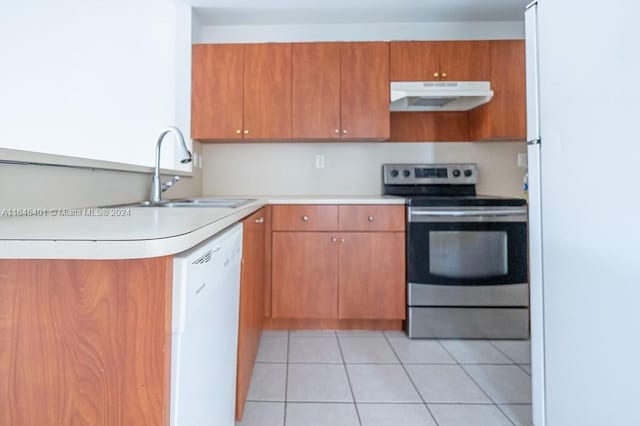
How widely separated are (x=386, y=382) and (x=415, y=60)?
2.09 m

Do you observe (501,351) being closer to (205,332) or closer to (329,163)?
(329,163)

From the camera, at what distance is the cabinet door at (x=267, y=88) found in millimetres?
2533

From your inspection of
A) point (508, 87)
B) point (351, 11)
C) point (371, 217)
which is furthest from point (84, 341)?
point (508, 87)

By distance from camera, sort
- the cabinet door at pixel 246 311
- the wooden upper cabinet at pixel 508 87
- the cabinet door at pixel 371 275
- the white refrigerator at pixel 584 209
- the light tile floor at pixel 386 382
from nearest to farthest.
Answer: the white refrigerator at pixel 584 209, the cabinet door at pixel 246 311, the light tile floor at pixel 386 382, the cabinet door at pixel 371 275, the wooden upper cabinet at pixel 508 87

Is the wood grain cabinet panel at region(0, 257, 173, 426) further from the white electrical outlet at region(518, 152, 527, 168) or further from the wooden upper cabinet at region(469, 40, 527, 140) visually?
the white electrical outlet at region(518, 152, 527, 168)

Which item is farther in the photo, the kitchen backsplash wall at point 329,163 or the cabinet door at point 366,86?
the kitchen backsplash wall at point 329,163

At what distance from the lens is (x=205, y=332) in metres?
0.78

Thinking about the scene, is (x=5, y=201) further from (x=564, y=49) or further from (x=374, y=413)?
(x=564, y=49)

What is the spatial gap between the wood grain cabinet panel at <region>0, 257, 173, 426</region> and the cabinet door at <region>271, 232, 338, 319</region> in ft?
5.59

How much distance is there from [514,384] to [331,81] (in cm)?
212

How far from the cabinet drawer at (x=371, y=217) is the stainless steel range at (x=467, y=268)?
0.11m

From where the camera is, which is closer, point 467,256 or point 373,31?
point 467,256

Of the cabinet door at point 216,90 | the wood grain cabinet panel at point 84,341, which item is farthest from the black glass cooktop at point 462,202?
the wood grain cabinet panel at point 84,341

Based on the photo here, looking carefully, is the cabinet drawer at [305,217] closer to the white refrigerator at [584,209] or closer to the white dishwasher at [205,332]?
the white dishwasher at [205,332]
